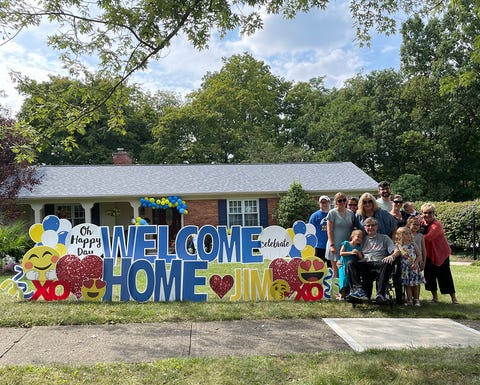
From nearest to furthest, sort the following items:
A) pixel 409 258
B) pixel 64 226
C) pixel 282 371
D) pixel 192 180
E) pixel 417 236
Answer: pixel 282 371
pixel 409 258
pixel 417 236
pixel 64 226
pixel 192 180

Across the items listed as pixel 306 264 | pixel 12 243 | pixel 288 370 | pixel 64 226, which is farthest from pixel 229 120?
pixel 288 370

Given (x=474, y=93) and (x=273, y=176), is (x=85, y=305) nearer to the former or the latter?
(x=273, y=176)

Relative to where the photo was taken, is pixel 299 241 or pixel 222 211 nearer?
pixel 299 241

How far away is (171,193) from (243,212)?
10.8 ft

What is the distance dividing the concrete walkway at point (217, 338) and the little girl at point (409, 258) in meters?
0.75

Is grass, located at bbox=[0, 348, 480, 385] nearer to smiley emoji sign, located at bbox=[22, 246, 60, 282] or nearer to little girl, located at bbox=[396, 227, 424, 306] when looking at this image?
little girl, located at bbox=[396, 227, 424, 306]

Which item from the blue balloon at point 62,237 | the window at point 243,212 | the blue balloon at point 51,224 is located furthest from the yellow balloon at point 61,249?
the window at point 243,212

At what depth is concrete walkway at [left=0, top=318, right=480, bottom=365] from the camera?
4266 millimetres

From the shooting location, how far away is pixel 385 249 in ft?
19.8

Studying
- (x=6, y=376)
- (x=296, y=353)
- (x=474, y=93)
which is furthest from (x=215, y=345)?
(x=474, y=93)

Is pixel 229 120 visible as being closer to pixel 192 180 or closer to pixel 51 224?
pixel 192 180

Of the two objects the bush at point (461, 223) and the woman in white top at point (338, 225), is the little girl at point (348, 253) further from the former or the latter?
the bush at point (461, 223)

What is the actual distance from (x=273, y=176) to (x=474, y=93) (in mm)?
15756

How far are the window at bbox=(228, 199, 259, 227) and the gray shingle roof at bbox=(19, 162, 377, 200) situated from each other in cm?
66
